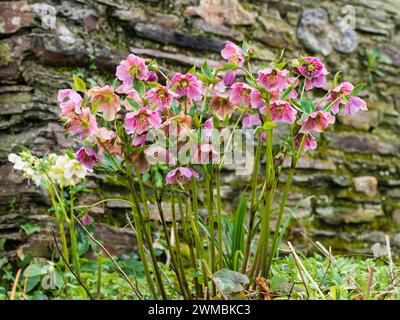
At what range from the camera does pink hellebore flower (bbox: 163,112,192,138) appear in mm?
1136

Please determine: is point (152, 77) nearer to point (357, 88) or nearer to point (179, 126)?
point (179, 126)

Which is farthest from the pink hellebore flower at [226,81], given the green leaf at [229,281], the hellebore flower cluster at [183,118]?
the green leaf at [229,281]

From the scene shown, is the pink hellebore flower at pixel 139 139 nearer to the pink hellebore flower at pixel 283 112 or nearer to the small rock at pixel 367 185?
the pink hellebore flower at pixel 283 112

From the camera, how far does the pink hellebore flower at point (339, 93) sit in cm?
117

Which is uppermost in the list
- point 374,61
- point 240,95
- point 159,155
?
point 240,95

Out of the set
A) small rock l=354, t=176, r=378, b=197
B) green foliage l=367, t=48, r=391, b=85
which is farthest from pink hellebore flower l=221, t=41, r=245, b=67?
green foliage l=367, t=48, r=391, b=85

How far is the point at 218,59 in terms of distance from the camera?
2498mm

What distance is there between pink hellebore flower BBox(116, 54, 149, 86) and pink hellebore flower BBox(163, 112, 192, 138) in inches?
4.7

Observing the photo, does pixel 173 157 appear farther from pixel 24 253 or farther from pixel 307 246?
pixel 307 246

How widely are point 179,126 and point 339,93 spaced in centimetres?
36

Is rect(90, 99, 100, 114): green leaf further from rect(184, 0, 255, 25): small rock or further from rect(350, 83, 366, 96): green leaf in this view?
rect(184, 0, 255, 25): small rock

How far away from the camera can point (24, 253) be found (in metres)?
1.97

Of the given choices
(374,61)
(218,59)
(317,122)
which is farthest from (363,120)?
(317,122)
